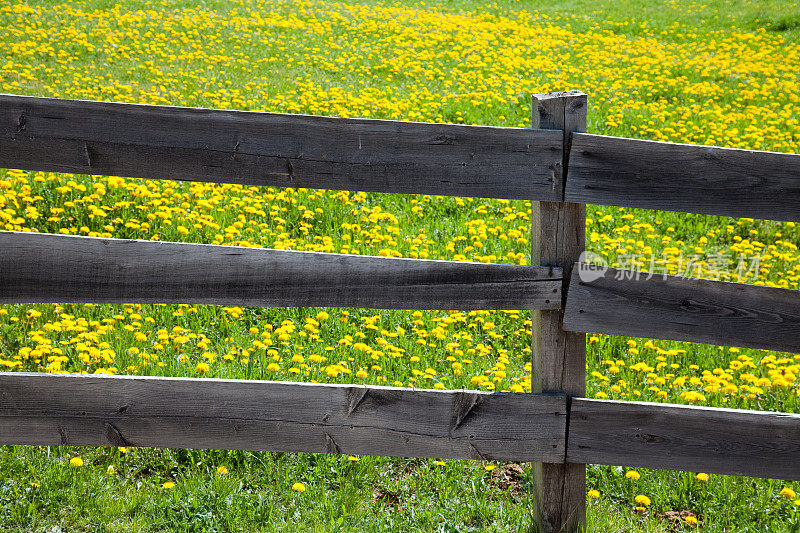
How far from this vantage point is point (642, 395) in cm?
377

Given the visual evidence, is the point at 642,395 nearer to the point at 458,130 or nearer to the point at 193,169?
the point at 458,130

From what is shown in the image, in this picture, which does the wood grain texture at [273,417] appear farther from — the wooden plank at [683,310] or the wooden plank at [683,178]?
the wooden plank at [683,178]

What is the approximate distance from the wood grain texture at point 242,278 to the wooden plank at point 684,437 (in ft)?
1.60

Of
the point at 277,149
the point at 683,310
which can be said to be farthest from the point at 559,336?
the point at 277,149

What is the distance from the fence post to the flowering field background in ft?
0.76

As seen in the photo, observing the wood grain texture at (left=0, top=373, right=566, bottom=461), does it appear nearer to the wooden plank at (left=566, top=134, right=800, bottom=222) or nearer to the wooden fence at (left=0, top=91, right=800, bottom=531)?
the wooden fence at (left=0, top=91, right=800, bottom=531)

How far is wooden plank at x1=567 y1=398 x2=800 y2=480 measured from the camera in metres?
2.47

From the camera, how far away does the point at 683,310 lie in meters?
2.42

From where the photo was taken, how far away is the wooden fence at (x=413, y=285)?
2.23m

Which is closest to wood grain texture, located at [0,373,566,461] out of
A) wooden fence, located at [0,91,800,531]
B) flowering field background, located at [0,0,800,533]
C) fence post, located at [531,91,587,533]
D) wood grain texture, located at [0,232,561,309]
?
wooden fence, located at [0,91,800,531]

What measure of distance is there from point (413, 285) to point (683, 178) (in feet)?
3.22

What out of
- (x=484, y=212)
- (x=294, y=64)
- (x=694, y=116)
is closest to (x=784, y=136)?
(x=694, y=116)

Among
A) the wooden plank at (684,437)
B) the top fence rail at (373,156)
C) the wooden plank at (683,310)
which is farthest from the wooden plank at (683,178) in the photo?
the wooden plank at (684,437)

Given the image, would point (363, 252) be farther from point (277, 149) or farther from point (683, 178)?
point (683, 178)
